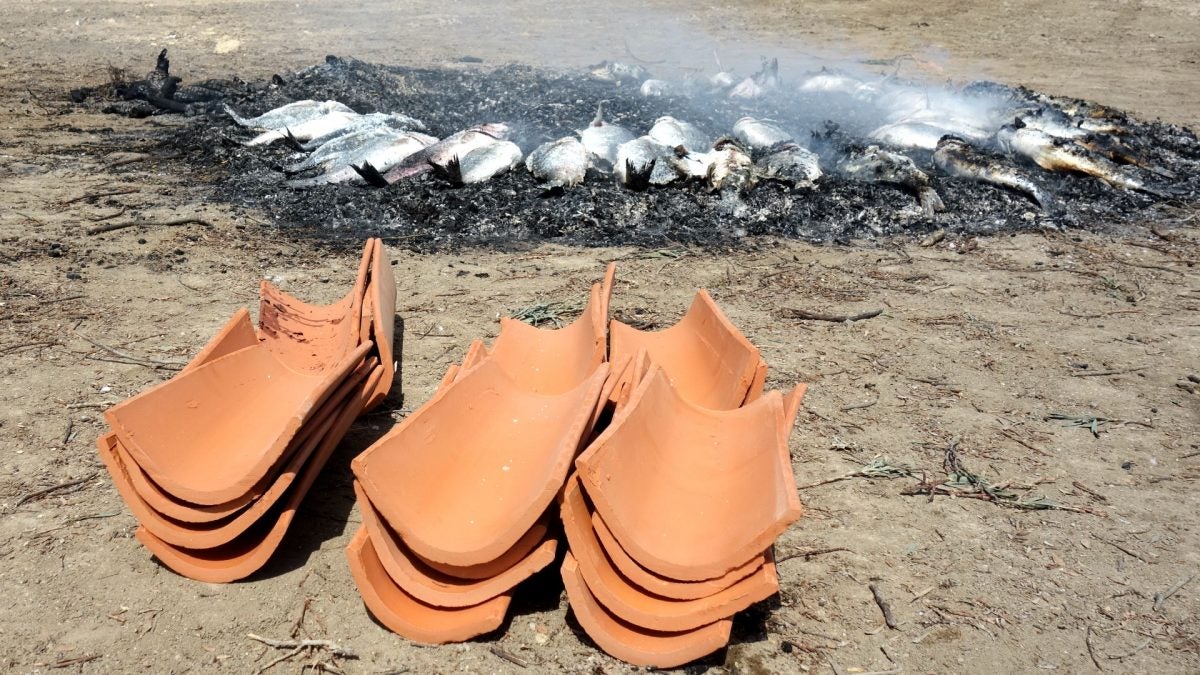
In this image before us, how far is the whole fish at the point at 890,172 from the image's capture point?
25.2ft

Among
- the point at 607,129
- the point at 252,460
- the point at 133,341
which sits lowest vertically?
the point at 133,341

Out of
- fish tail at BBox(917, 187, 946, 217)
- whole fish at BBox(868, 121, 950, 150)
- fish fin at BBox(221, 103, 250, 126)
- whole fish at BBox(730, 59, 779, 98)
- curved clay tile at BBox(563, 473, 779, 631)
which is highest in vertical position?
whole fish at BBox(730, 59, 779, 98)

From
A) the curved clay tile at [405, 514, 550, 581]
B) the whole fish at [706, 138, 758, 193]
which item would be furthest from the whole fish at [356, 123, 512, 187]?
the curved clay tile at [405, 514, 550, 581]

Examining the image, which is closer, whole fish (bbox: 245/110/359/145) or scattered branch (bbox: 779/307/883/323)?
scattered branch (bbox: 779/307/883/323)

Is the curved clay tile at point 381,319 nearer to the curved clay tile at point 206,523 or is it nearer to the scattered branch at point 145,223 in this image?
the curved clay tile at point 206,523

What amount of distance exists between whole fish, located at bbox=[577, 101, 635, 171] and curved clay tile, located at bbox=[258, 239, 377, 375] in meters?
3.83

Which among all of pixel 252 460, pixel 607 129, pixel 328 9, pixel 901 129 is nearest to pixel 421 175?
pixel 607 129

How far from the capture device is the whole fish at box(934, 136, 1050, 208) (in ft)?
26.0

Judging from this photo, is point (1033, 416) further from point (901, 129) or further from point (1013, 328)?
point (901, 129)

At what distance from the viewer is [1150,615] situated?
3146mm

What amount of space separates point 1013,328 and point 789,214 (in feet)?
8.24

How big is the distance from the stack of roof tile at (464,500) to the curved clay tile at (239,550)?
0.49 metres

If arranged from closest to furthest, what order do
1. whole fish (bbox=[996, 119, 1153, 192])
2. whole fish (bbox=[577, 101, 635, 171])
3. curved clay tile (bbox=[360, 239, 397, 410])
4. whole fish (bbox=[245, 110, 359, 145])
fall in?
curved clay tile (bbox=[360, 239, 397, 410])
whole fish (bbox=[577, 101, 635, 171])
whole fish (bbox=[996, 119, 1153, 192])
whole fish (bbox=[245, 110, 359, 145])

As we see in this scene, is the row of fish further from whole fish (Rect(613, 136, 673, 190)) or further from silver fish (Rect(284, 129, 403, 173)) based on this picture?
silver fish (Rect(284, 129, 403, 173))
